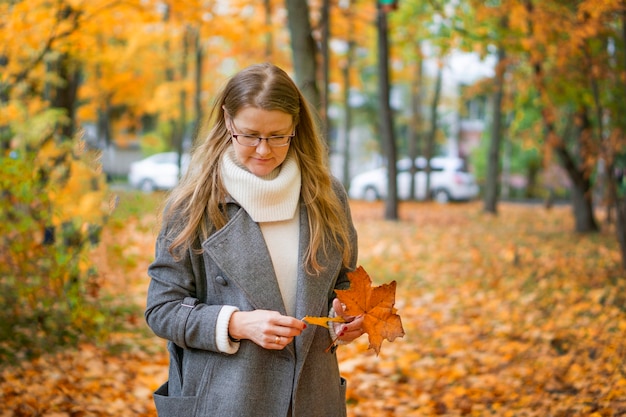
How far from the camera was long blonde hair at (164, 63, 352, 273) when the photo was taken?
6.87 ft

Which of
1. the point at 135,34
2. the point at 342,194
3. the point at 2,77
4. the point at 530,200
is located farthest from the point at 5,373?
the point at 530,200

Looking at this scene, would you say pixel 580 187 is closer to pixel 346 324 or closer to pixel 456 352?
pixel 456 352

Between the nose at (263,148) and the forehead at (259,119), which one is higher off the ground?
the forehead at (259,119)

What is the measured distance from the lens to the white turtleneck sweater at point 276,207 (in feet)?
6.94

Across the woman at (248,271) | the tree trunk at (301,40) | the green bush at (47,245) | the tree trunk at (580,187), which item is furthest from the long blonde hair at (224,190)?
the tree trunk at (580,187)

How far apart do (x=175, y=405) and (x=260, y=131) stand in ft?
2.87

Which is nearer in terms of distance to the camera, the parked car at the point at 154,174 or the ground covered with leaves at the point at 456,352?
the ground covered with leaves at the point at 456,352

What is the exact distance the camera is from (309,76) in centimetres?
672

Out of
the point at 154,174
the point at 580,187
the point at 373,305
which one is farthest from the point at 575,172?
the point at 154,174

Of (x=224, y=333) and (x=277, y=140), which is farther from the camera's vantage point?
(x=277, y=140)

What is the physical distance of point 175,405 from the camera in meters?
2.12

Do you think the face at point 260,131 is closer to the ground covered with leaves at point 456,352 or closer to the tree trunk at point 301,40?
the ground covered with leaves at point 456,352

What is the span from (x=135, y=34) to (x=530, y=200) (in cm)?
1747

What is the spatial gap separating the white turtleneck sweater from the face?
0.03m
